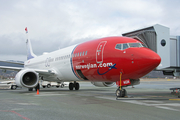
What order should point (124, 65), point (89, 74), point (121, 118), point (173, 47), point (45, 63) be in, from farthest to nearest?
point (45, 63)
point (173, 47)
point (89, 74)
point (124, 65)
point (121, 118)

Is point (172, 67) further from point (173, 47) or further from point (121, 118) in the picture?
point (121, 118)

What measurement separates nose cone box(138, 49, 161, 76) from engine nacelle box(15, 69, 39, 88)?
8.61m

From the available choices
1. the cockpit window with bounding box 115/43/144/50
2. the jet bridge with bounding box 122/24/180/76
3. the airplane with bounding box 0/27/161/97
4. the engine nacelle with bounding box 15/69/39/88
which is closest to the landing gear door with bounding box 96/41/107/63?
the airplane with bounding box 0/27/161/97

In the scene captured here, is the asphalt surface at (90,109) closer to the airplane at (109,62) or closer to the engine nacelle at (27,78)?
the airplane at (109,62)

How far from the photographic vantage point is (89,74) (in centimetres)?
1242

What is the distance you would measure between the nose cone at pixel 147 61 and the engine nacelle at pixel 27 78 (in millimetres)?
8607

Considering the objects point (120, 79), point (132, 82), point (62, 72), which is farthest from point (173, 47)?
point (62, 72)

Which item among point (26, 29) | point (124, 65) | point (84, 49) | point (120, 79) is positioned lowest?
point (120, 79)

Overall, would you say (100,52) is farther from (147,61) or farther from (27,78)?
(27,78)

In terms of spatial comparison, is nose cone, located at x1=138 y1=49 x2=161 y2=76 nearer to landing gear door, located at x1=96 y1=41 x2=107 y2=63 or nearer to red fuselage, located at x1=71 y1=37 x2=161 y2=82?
red fuselage, located at x1=71 y1=37 x2=161 y2=82

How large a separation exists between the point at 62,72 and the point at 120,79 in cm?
655

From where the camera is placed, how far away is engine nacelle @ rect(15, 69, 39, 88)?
585 inches

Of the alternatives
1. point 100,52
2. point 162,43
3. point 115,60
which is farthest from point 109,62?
point 162,43

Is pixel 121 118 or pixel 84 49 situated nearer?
pixel 121 118
